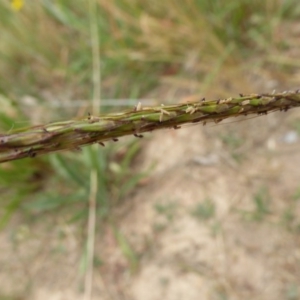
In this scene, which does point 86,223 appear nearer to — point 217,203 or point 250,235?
point 217,203

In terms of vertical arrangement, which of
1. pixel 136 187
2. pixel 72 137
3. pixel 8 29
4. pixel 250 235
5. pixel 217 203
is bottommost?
pixel 72 137

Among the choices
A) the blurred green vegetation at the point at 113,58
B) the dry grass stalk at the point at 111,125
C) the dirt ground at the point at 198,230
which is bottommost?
the dry grass stalk at the point at 111,125

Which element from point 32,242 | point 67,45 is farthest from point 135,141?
point 67,45

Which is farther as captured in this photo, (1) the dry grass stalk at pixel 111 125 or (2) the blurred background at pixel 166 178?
(2) the blurred background at pixel 166 178

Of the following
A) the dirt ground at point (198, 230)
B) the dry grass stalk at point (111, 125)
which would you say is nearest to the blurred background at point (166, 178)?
the dirt ground at point (198, 230)

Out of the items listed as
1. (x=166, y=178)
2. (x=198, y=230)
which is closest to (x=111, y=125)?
(x=198, y=230)

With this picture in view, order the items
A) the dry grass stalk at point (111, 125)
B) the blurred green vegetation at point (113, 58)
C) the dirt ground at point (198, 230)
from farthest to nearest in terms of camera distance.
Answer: the blurred green vegetation at point (113, 58), the dirt ground at point (198, 230), the dry grass stalk at point (111, 125)

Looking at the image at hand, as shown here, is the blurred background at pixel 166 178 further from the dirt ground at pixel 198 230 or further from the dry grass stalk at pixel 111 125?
the dry grass stalk at pixel 111 125

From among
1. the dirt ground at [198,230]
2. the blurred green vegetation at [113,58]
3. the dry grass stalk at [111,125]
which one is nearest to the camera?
the dry grass stalk at [111,125]

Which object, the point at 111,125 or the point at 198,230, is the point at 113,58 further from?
the point at 111,125
